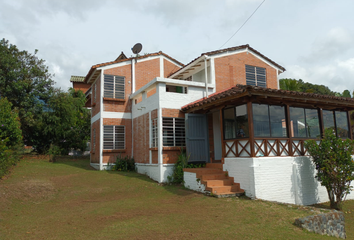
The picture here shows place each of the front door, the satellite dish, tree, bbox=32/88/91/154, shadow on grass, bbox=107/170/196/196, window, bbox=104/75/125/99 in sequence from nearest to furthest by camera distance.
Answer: shadow on grass, bbox=107/170/196/196, the front door, window, bbox=104/75/125/99, the satellite dish, tree, bbox=32/88/91/154

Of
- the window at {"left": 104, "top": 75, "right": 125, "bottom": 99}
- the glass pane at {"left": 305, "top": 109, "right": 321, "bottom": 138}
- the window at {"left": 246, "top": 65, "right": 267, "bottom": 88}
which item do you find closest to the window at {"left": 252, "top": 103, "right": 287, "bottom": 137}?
the glass pane at {"left": 305, "top": 109, "right": 321, "bottom": 138}

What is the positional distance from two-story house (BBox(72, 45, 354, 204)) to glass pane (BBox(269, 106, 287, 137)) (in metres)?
0.04

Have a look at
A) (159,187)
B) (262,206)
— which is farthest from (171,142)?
(262,206)

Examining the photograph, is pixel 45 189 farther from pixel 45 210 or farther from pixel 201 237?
pixel 201 237

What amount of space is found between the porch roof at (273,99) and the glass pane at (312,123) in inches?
10.9

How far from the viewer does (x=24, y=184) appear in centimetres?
1109

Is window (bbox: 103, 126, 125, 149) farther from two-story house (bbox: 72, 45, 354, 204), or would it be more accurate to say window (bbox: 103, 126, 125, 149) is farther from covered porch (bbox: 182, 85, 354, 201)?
covered porch (bbox: 182, 85, 354, 201)

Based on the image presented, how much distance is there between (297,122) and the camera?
10.8 meters

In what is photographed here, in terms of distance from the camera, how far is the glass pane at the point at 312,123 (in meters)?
11.0

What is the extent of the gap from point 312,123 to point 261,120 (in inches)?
117

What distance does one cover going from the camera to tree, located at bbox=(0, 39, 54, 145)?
19.5m

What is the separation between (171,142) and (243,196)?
4.63 m

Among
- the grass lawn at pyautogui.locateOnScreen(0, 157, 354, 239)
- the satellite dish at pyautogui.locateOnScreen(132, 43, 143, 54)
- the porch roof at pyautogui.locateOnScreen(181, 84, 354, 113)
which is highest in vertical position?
the satellite dish at pyautogui.locateOnScreen(132, 43, 143, 54)

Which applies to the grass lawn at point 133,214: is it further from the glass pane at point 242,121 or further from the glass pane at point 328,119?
the glass pane at point 328,119
